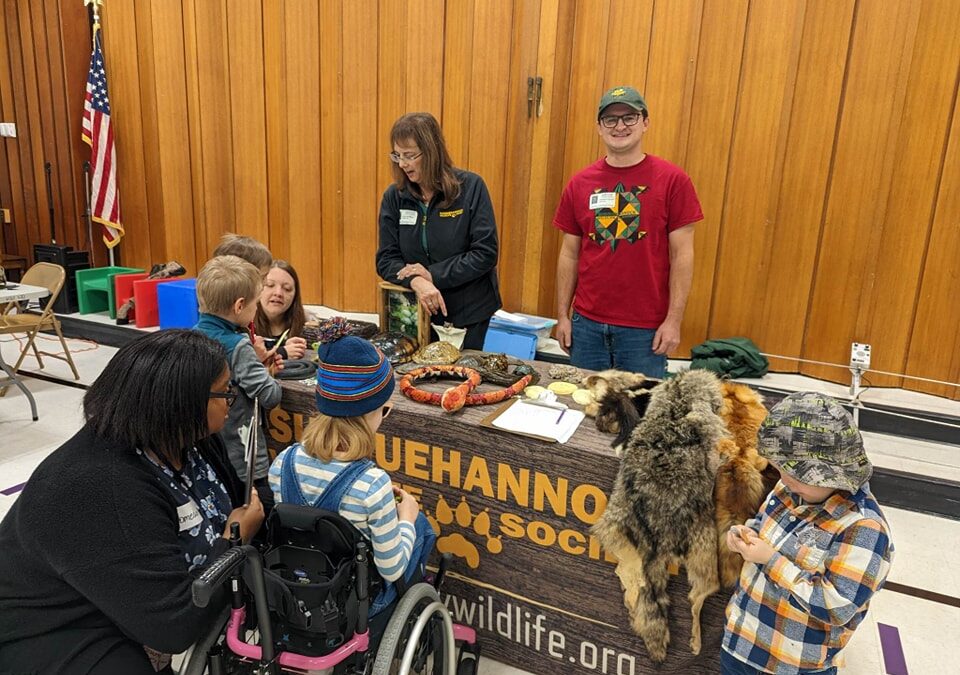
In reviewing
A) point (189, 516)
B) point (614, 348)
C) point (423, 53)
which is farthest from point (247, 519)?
point (423, 53)

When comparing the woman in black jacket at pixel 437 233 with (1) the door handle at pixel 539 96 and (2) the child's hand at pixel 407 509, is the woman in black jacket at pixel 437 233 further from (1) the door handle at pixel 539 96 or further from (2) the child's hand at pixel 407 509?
(1) the door handle at pixel 539 96

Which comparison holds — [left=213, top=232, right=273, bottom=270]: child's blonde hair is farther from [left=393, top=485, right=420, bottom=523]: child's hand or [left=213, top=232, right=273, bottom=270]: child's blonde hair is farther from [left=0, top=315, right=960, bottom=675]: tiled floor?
[left=393, top=485, right=420, bottom=523]: child's hand

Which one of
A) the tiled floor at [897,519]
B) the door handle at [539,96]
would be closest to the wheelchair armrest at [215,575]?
the tiled floor at [897,519]

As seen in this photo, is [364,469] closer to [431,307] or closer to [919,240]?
[431,307]

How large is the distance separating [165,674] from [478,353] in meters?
1.39

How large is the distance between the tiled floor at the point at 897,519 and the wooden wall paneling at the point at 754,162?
0.56 metres

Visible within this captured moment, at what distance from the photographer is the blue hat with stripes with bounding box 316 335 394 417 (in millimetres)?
1432

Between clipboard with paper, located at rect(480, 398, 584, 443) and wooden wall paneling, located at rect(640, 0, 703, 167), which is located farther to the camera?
wooden wall paneling, located at rect(640, 0, 703, 167)

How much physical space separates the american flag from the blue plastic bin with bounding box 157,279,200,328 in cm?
150

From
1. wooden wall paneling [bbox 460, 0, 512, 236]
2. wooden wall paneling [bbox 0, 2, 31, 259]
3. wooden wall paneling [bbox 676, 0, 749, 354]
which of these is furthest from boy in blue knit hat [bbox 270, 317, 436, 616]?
wooden wall paneling [bbox 0, 2, 31, 259]

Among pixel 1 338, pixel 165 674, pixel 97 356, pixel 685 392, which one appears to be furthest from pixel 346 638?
pixel 1 338

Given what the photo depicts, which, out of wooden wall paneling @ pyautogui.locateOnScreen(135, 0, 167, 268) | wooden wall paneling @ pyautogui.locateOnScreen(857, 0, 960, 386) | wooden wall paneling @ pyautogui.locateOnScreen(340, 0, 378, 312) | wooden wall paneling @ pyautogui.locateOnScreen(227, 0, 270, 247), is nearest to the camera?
wooden wall paneling @ pyautogui.locateOnScreen(857, 0, 960, 386)

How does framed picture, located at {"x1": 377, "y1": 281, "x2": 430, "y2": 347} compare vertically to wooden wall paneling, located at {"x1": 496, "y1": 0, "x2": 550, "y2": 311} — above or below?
below

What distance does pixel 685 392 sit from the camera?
68.0 inches
